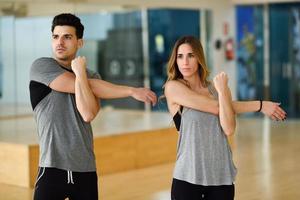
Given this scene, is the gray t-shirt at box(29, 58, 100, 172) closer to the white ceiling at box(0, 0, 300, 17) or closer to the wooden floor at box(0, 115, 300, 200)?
the wooden floor at box(0, 115, 300, 200)

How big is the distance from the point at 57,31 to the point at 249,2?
11.6 m

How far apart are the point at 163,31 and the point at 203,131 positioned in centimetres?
1047

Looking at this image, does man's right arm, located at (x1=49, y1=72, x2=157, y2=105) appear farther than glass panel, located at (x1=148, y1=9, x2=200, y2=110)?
No

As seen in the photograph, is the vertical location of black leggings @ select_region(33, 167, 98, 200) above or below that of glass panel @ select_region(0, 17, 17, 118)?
below

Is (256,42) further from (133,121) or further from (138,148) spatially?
(138,148)

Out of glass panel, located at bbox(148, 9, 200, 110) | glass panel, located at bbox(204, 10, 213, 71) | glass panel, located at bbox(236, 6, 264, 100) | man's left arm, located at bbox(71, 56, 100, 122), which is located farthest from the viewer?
glass panel, located at bbox(236, 6, 264, 100)

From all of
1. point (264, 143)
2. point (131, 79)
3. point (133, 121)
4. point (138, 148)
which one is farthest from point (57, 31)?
point (131, 79)

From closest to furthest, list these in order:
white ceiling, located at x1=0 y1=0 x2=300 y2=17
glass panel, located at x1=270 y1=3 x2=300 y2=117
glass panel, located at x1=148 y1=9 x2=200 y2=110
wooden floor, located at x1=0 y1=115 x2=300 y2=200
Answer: wooden floor, located at x1=0 y1=115 x2=300 y2=200
white ceiling, located at x1=0 y1=0 x2=300 y2=17
glass panel, located at x1=148 y1=9 x2=200 y2=110
glass panel, located at x1=270 y1=3 x2=300 y2=117

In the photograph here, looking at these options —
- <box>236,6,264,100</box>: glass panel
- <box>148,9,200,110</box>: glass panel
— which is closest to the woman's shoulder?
<box>148,9,200,110</box>: glass panel

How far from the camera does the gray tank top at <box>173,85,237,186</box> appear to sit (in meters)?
2.77

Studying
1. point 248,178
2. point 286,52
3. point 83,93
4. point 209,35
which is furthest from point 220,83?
point 286,52

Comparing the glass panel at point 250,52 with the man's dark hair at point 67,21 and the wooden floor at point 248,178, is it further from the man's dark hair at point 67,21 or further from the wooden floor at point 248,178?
the man's dark hair at point 67,21

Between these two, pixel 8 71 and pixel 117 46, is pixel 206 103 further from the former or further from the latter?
pixel 117 46

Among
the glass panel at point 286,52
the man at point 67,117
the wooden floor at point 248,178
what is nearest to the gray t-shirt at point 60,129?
the man at point 67,117
